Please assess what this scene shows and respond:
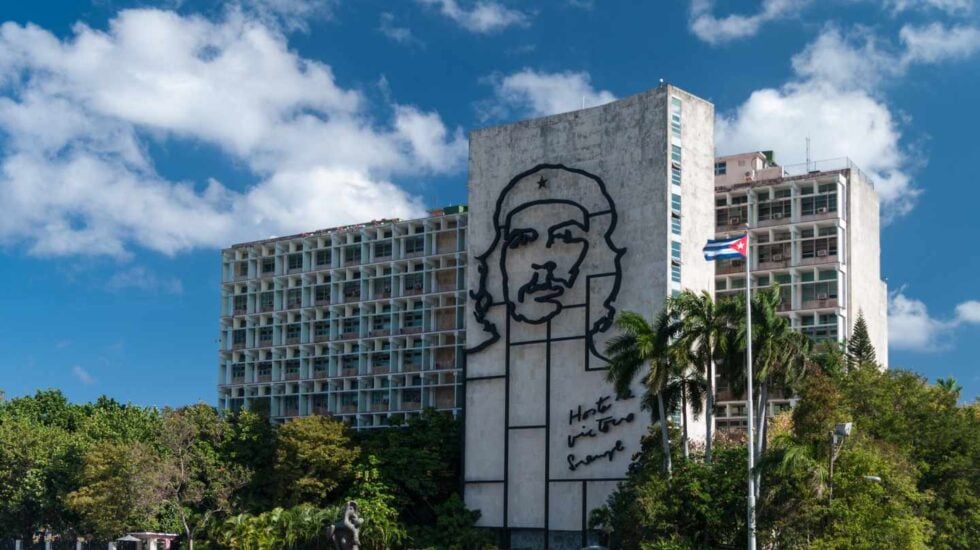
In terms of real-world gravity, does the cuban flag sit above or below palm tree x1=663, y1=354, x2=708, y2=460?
above

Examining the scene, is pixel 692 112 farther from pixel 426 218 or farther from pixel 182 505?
pixel 182 505

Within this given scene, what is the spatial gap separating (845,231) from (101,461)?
5082cm

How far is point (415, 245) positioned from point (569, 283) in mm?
26687

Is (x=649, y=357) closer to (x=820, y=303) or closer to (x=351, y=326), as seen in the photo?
(x=820, y=303)

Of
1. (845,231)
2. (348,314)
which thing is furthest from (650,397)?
(348,314)

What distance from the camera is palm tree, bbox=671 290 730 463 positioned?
61875 millimetres

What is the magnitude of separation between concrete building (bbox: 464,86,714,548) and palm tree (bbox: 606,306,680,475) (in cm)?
885

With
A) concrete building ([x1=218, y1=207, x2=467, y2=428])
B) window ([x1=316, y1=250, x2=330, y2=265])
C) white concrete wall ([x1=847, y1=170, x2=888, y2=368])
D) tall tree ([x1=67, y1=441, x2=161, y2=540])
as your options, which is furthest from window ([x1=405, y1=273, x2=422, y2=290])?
white concrete wall ([x1=847, y1=170, x2=888, y2=368])

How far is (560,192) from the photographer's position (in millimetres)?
81062

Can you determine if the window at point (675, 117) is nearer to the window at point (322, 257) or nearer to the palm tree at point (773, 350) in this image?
→ the palm tree at point (773, 350)

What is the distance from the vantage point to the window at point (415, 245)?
103062 mm

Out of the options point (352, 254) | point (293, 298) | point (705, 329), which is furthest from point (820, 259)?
point (293, 298)

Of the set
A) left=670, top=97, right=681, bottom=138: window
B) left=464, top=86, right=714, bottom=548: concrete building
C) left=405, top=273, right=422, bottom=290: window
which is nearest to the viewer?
left=464, top=86, right=714, bottom=548: concrete building

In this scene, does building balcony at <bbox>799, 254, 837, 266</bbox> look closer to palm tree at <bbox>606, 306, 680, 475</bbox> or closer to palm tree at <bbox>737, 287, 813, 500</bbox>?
palm tree at <bbox>606, 306, 680, 475</bbox>
